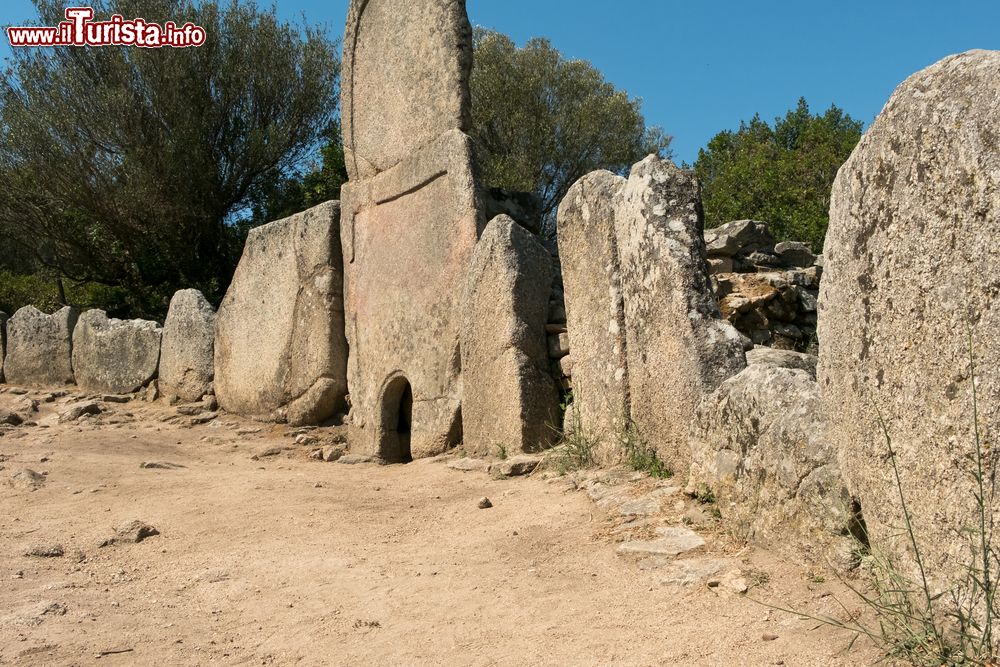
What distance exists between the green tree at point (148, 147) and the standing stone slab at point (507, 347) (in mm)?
7742

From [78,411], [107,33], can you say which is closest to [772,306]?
[78,411]

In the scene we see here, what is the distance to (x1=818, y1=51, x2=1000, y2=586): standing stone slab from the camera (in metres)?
2.29

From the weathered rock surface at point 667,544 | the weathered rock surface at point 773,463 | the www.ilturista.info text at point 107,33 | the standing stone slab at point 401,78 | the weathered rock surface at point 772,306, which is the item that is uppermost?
the www.ilturista.info text at point 107,33

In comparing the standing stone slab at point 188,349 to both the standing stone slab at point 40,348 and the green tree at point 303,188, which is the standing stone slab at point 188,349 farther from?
the green tree at point 303,188

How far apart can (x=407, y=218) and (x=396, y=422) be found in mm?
1451

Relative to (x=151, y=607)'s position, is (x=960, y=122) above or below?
above

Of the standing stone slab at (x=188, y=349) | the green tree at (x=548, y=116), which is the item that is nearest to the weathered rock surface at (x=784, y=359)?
the standing stone slab at (x=188, y=349)


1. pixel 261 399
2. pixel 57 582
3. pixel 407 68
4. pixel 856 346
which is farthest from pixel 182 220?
pixel 856 346

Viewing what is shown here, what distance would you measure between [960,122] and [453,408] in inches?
162

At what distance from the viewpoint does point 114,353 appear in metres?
9.52

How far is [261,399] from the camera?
8.05 m

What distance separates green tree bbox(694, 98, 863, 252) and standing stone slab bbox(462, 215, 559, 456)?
17.9ft

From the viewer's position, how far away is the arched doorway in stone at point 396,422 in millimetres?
6832

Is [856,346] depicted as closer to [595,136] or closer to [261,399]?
[261,399]
